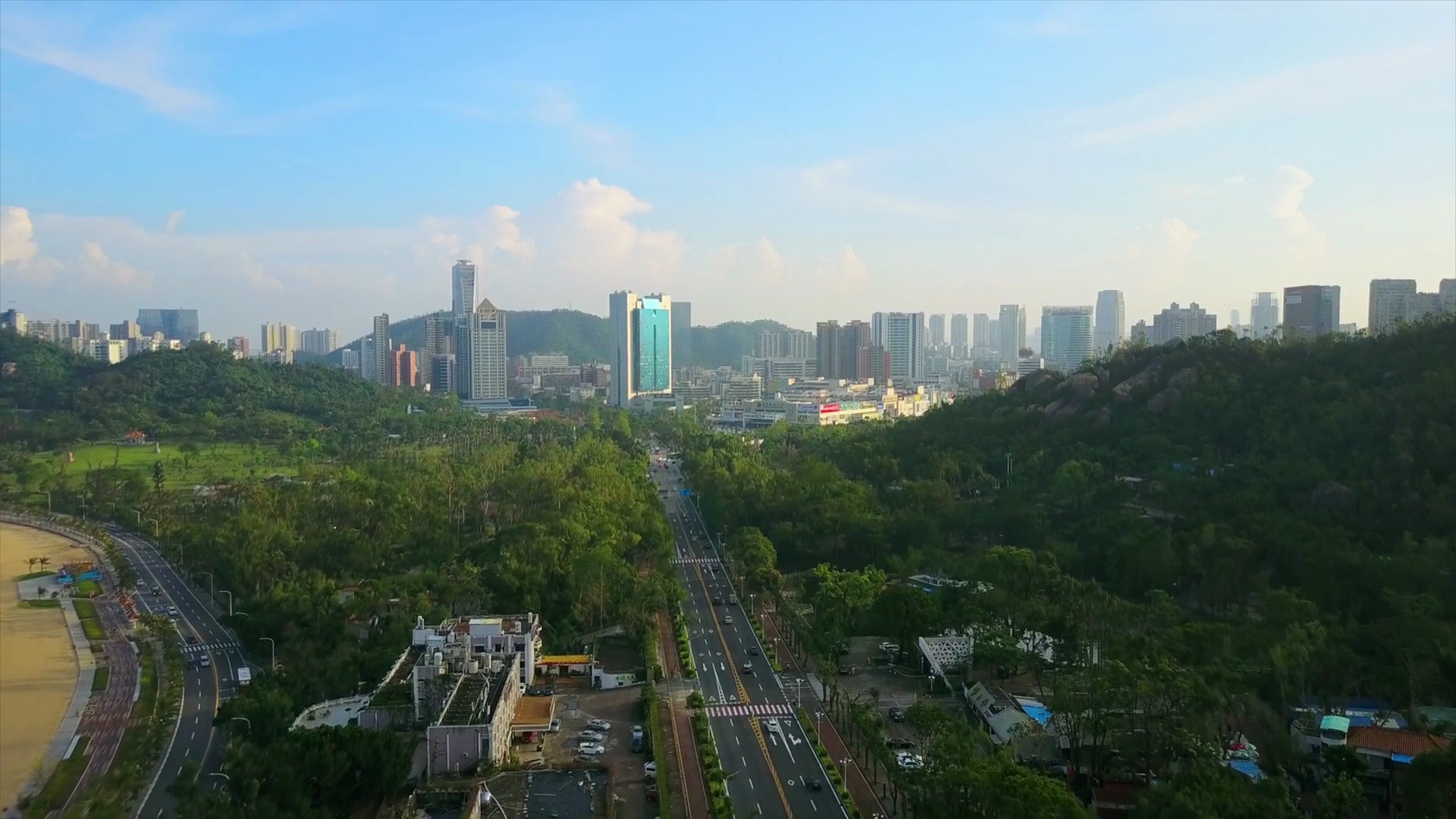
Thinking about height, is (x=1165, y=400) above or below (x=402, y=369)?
above

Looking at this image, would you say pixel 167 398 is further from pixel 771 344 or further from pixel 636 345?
pixel 771 344

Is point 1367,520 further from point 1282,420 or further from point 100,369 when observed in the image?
point 100,369

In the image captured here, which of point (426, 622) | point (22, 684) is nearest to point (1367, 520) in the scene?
point (426, 622)

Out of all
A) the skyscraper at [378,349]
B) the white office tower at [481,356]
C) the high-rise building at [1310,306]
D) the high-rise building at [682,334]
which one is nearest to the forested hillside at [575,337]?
the high-rise building at [682,334]

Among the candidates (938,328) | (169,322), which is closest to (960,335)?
(938,328)

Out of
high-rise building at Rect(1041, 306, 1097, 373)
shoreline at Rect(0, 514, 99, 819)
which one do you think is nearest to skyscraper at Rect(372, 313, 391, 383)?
high-rise building at Rect(1041, 306, 1097, 373)
